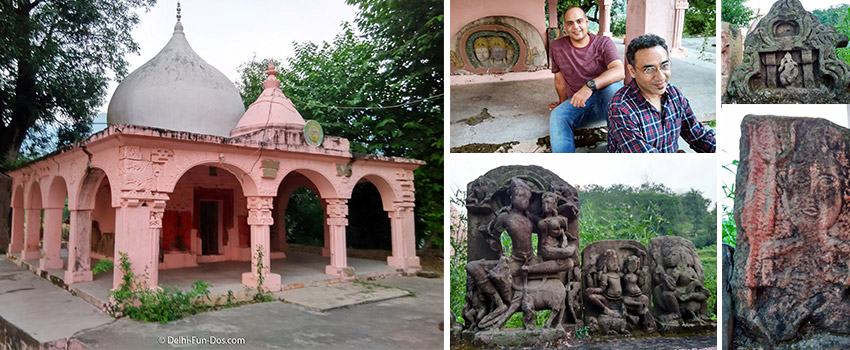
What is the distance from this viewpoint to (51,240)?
331 inches

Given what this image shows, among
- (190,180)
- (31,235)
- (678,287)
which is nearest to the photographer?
(678,287)

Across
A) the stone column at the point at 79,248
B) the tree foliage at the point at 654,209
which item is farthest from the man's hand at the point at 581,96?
the stone column at the point at 79,248

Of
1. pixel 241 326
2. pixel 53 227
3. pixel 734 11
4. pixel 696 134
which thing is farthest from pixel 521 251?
pixel 53 227

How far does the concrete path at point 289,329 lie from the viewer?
4.78m

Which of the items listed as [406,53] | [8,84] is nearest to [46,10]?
[8,84]

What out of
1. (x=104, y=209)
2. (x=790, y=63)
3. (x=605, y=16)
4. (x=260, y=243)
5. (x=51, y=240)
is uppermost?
(x=605, y=16)

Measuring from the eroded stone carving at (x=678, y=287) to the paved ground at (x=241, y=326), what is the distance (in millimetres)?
2114

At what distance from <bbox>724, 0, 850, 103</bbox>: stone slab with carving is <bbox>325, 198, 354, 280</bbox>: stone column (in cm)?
582

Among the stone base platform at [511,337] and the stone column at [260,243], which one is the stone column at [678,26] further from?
the stone column at [260,243]

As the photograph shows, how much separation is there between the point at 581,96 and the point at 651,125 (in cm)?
47

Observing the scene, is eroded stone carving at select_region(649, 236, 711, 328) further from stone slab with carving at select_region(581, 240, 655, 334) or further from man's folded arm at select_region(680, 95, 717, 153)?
man's folded arm at select_region(680, 95, 717, 153)

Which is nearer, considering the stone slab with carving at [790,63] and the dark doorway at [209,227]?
the stone slab with carving at [790,63]

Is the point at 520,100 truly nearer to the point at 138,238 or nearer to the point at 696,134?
the point at 696,134

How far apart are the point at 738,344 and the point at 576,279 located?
3.58 feet
